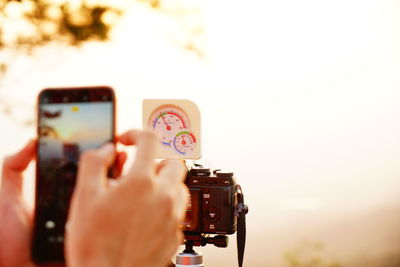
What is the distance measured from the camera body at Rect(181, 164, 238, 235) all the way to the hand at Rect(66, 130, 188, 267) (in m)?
1.30

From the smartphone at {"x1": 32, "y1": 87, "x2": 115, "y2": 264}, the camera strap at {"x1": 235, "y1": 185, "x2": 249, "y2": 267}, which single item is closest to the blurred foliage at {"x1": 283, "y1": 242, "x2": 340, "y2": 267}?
the camera strap at {"x1": 235, "y1": 185, "x2": 249, "y2": 267}

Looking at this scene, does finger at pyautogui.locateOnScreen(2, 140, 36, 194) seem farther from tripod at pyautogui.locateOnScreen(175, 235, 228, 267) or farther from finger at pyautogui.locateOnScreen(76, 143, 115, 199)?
tripod at pyautogui.locateOnScreen(175, 235, 228, 267)

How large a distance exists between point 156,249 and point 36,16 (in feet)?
9.93

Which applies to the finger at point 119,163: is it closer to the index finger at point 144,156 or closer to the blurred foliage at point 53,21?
the index finger at point 144,156

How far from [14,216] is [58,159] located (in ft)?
0.27

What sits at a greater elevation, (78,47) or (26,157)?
(78,47)

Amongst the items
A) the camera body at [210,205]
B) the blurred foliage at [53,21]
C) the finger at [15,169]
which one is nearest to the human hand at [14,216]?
the finger at [15,169]

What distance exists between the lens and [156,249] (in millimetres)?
427

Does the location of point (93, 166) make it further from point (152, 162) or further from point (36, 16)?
point (36, 16)

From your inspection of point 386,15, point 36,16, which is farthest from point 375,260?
point 36,16

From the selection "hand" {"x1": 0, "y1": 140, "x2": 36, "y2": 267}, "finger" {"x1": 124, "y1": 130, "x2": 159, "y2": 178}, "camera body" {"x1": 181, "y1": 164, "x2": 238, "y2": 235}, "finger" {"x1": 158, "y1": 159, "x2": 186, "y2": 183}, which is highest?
"finger" {"x1": 124, "y1": 130, "x2": 159, "y2": 178}

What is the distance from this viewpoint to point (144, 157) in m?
0.41

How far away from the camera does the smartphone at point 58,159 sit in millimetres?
588

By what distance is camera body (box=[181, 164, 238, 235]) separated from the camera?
1.72m
